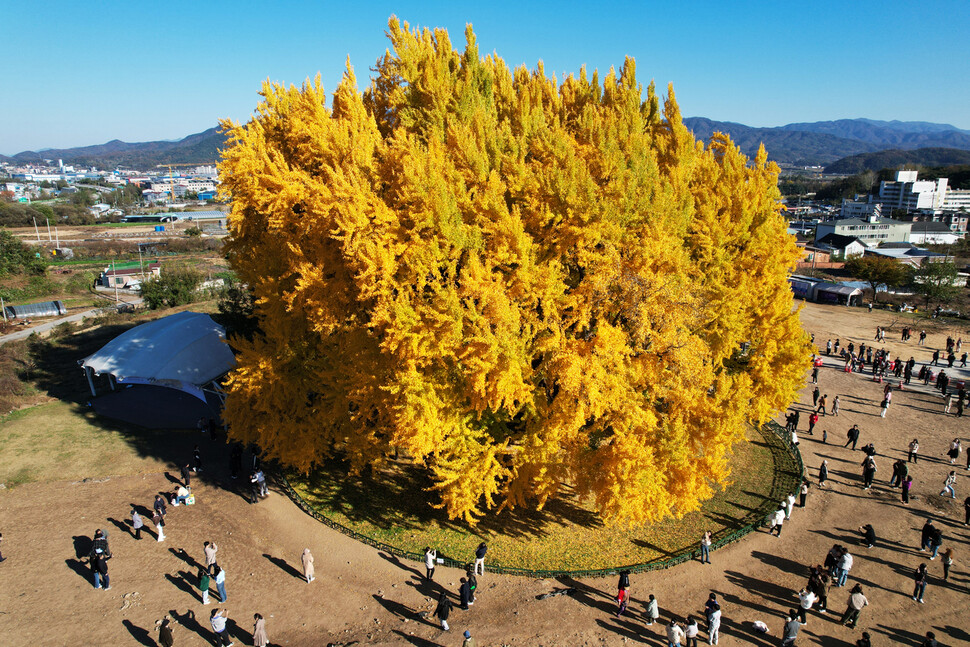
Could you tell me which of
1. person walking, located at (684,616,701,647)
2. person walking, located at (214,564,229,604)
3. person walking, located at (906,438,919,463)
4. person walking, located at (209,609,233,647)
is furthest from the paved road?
person walking, located at (906,438,919,463)

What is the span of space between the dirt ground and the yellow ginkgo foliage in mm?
2519

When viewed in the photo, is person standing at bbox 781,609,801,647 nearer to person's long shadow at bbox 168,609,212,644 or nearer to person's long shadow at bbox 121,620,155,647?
person's long shadow at bbox 168,609,212,644

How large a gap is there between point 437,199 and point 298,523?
464 inches

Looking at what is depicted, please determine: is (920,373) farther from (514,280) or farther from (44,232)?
(44,232)

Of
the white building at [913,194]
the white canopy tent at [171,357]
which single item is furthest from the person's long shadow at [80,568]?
the white building at [913,194]

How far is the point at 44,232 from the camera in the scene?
11419cm

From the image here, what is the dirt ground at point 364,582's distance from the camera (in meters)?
13.2

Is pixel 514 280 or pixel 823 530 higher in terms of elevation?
pixel 514 280

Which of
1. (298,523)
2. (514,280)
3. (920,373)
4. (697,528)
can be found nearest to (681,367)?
(514,280)

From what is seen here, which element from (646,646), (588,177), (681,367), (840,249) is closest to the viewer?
(646,646)

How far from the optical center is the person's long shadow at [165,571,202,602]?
14.4 metres

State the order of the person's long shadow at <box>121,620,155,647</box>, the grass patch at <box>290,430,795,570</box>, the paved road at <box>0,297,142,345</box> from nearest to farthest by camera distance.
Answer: the person's long shadow at <box>121,620,155,647</box> → the grass patch at <box>290,430,795,570</box> → the paved road at <box>0,297,142,345</box>

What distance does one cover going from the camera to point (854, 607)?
13.2 m

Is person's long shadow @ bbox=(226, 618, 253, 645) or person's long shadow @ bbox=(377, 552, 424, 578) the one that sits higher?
person's long shadow @ bbox=(226, 618, 253, 645)
